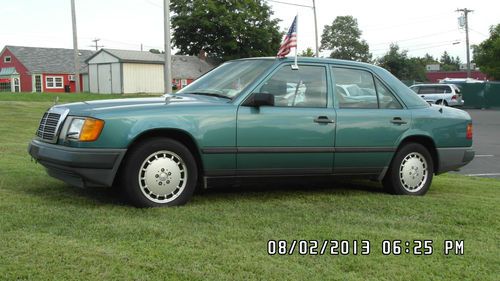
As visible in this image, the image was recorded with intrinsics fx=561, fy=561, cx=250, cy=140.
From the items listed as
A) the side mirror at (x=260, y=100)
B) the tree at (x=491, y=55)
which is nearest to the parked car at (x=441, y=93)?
the side mirror at (x=260, y=100)

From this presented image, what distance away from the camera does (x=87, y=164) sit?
16.1ft

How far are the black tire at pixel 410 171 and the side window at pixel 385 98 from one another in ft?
1.57

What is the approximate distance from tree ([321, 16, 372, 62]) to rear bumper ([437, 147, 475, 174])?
3791 inches

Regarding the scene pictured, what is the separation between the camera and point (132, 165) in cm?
503

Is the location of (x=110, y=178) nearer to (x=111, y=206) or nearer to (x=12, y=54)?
(x=111, y=206)

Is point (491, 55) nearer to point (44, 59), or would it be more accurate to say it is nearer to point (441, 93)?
point (441, 93)

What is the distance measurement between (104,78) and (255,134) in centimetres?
4558

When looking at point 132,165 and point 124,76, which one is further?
point 124,76

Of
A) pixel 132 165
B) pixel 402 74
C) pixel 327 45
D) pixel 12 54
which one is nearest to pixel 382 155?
pixel 132 165

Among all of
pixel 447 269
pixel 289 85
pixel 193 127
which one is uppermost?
pixel 289 85

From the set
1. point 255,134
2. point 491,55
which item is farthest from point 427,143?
point 491,55

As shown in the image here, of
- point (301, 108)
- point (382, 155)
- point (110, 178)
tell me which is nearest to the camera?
point (110, 178)

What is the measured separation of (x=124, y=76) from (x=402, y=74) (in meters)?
49.3

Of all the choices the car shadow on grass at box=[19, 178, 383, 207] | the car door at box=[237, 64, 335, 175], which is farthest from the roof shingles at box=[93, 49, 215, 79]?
the car door at box=[237, 64, 335, 175]
